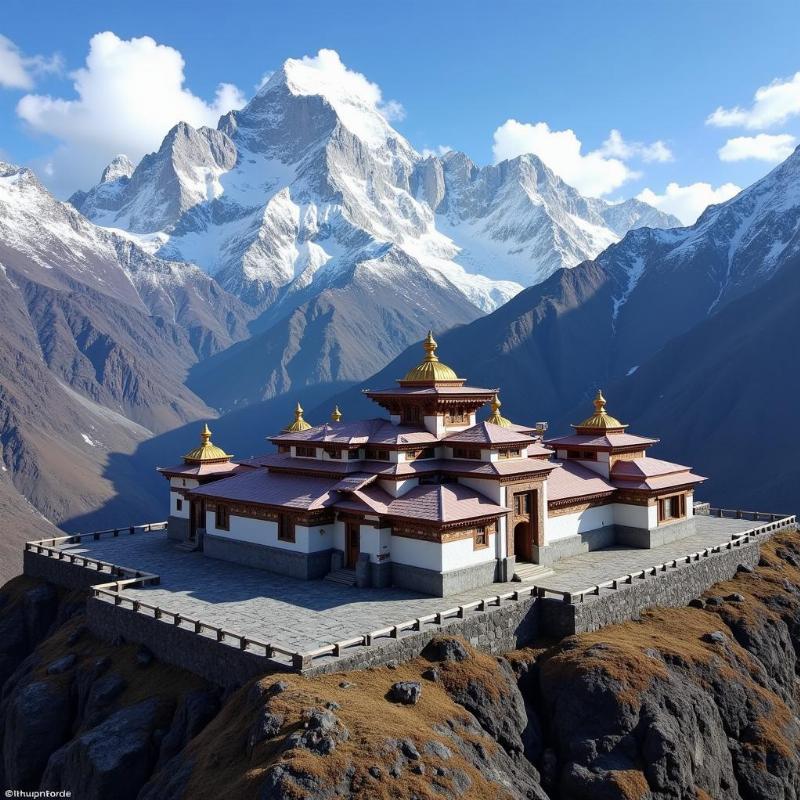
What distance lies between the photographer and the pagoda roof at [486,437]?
3531 cm

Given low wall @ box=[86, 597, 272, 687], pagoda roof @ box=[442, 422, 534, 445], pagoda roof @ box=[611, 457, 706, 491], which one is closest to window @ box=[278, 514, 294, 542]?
low wall @ box=[86, 597, 272, 687]

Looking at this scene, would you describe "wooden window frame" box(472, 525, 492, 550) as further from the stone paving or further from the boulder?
the boulder

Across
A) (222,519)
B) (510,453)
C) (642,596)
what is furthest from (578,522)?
(222,519)

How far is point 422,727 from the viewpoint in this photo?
21.3 meters

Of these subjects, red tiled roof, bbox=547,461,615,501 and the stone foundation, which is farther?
red tiled roof, bbox=547,461,615,501

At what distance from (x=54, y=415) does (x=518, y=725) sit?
150 m

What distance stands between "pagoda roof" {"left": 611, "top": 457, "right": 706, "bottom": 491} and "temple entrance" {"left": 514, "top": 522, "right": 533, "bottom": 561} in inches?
329

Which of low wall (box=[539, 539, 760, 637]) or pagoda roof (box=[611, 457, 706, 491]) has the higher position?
pagoda roof (box=[611, 457, 706, 491])

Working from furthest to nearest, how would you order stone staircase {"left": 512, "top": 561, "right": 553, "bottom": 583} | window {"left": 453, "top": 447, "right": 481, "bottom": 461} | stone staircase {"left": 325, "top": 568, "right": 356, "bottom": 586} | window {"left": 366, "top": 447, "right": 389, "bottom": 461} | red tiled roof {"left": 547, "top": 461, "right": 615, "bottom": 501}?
red tiled roof {"left": 547, "top": 461, "right": 615, "bottom": 501}
window {"left": 366, "top": 447, "right": 389, "bottom": 461}
window {"left": 453, "top": 447, "right": 481, "bottom": 461}
stone staircase {"left": 512, "top": 561, "right": 553, "bottom": 583}
stone staircase {"left": 325, "top": 568, "right": 356, "bottom": 586}

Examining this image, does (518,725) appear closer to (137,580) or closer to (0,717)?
(137,580)

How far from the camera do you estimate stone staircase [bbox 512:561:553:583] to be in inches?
1321

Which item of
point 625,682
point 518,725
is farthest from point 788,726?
point 518,725

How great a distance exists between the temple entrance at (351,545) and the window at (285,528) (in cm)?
268

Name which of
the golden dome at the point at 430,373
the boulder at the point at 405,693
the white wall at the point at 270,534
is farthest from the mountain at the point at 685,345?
the boulder at the point at 405,693
